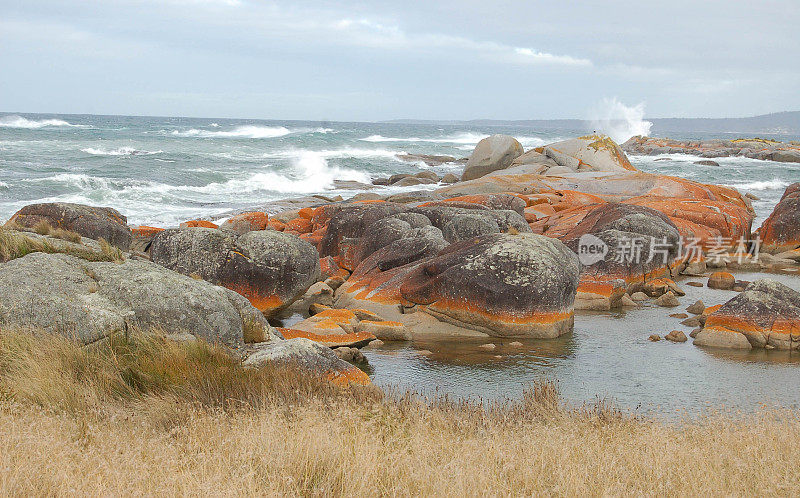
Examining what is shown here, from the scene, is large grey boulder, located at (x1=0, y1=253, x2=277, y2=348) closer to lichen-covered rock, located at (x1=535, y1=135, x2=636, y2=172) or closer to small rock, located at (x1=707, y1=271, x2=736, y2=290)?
small rock, located at (x1=707, y1=271, x2=736, y2=290)

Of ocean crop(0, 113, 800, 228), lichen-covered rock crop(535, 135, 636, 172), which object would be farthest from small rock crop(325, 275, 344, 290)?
lichen-covered rock crop(535, 135, 636, 172)

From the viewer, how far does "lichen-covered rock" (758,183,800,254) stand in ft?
69.6

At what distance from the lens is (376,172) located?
175ft

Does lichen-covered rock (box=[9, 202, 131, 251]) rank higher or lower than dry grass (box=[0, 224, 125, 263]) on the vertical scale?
lower

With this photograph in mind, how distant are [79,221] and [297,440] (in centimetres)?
1269

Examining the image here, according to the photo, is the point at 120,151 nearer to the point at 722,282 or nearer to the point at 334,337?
the point at 722,282

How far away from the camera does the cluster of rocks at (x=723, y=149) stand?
69.8m

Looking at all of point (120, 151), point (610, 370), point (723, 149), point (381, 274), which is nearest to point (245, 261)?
point (381, 274)

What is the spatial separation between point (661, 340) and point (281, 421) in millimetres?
8826

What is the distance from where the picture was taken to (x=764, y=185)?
44.5 metres

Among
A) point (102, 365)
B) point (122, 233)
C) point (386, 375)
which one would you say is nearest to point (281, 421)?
point (102, 365)

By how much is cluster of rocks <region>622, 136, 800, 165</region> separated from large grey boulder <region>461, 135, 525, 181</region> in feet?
130

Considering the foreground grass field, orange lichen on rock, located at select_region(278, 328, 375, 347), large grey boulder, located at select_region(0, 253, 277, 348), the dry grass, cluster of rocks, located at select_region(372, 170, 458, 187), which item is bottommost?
cluster of rocks, located at select_region(372, 170, 458, 187)

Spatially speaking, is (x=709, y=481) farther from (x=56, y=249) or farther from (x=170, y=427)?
(x=56, y=249)
